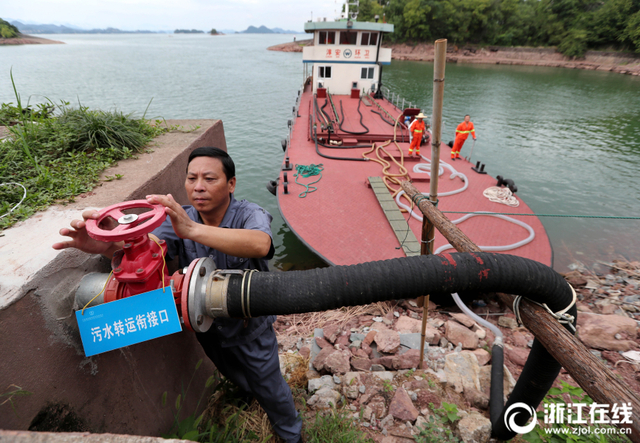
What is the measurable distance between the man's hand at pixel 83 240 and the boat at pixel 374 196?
3596 mm

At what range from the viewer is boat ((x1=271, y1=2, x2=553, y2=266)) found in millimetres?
5461

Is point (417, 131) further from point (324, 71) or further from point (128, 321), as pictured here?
point (324, 71)

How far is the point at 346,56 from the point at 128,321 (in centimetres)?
1604

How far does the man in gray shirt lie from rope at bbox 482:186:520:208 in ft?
20.5

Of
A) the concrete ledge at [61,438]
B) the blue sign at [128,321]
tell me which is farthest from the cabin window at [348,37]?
the concrete ledge at [61,438]

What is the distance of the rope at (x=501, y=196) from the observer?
6660 mm

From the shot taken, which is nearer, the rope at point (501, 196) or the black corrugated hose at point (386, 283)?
the black corrugated hose at point (386, 283)

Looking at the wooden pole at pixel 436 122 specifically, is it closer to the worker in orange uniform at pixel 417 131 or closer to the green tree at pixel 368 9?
the worker in orange uniform at pixel 417 131

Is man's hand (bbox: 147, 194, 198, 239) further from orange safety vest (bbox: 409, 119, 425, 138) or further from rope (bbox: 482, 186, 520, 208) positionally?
orange safety vest (bbox: 409, 119, 425, 138)

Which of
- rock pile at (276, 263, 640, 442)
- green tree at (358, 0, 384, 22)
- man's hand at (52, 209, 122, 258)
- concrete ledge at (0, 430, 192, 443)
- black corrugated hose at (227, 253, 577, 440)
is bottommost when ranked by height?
rock pile at (276, 263, 640, 442)

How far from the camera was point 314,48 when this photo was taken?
48.5ft

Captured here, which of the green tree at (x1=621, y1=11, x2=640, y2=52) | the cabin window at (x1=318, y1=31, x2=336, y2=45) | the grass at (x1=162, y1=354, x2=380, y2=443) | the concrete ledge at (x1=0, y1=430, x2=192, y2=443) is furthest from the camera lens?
the green tree at (x1=621, y1=11, x2=640, y2=52)

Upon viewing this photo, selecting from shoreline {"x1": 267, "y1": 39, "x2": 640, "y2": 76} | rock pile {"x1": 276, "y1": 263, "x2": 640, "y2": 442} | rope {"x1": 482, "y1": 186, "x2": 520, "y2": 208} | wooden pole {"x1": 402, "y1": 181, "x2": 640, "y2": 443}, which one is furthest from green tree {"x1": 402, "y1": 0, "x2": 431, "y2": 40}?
wooden pole {"x1": 402, "y1": 181, "x2": 640, "y2": 443}

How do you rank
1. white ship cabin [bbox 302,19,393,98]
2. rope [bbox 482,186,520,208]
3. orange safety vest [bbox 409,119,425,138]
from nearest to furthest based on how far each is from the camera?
rope [bbox 482,186,520,208]
orange safety vest [bbox 409,119,425,138]
white ship cabin [bbox 302,19,393,98]
